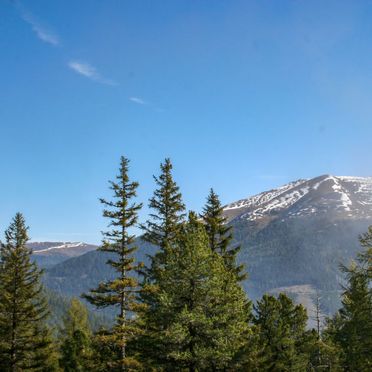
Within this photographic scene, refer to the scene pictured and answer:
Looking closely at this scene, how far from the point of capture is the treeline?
23891mm

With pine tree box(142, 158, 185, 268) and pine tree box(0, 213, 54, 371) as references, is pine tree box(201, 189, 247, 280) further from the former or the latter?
pine tree box(0, 213, 54, 371)

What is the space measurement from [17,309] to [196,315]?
66.4 feet

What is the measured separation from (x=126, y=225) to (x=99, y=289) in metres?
4.50

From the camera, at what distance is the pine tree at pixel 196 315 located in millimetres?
23141

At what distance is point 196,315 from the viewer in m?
23.3

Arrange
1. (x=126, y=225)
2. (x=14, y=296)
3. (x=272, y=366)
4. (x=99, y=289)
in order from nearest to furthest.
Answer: (x=99, y=289) → (x=126, y=225) → (x=272, y=366) → (x=14, y=296)

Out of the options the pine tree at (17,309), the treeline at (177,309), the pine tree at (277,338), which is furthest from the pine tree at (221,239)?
the pine tree at (17,309)

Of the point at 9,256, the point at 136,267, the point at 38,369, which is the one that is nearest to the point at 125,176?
the point at 136,267

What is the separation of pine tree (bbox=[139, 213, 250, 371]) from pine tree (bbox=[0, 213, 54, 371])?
16.2m

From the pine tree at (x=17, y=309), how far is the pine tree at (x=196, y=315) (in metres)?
16.2

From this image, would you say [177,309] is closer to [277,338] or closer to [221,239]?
[221,239]

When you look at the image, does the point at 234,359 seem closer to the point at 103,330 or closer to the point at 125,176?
the point at 103,330

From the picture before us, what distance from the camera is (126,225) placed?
97.6 ft

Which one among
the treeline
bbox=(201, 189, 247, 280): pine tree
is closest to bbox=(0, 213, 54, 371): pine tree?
the treeline
